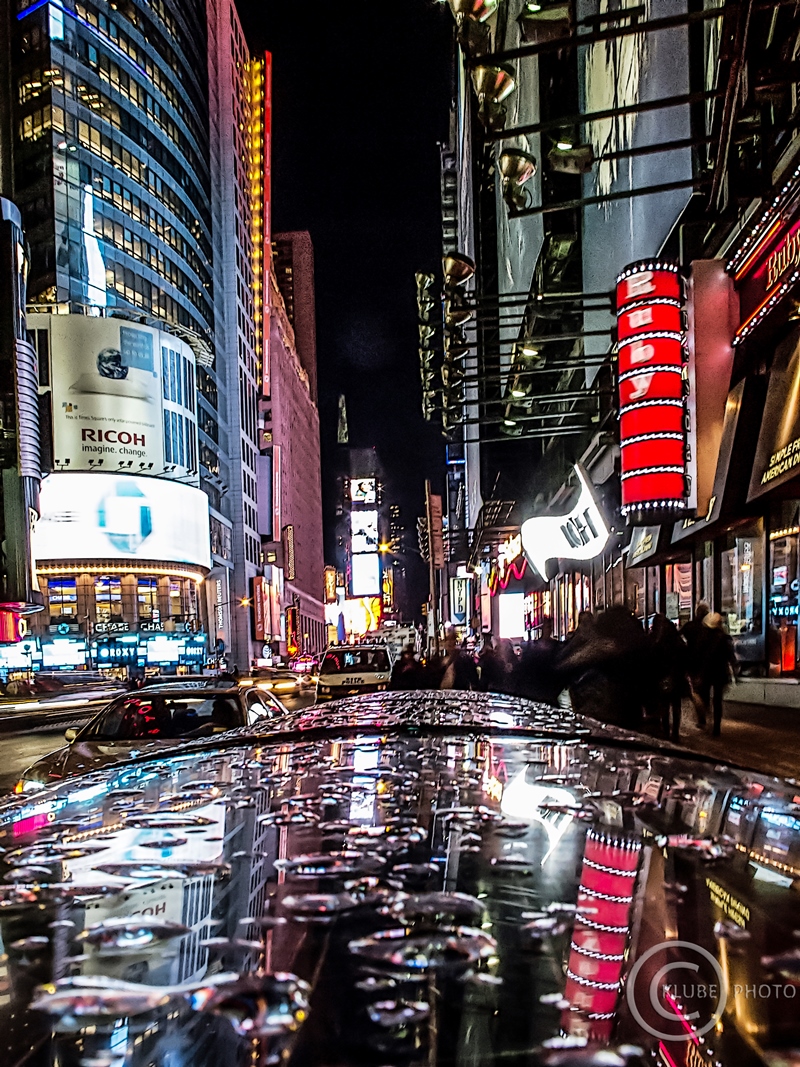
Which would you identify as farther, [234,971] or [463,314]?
[463,314]

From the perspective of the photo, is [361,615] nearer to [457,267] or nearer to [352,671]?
[352,671]

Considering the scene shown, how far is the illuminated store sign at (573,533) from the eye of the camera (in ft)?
70.9

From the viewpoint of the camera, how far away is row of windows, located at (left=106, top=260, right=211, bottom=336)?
234 ft

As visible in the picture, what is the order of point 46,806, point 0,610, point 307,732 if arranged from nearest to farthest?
point 46,806 → point 307,732 → point 0,610

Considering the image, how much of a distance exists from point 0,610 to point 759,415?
157 ft

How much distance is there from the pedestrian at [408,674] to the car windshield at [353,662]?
769cm

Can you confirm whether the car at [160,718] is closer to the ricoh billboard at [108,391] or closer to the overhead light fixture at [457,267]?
the overhead light fixture at [457,267]

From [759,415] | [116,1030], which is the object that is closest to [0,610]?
[759,415]

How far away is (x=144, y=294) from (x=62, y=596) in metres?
26.6

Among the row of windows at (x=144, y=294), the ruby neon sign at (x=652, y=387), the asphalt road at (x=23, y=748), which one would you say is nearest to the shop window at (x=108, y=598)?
the row of windows at (x=144, y=294)

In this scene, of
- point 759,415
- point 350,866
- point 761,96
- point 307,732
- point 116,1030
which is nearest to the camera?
point 116,1030

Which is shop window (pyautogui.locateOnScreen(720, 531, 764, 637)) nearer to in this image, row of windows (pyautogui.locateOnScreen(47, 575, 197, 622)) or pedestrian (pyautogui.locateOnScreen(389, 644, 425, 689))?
pedestrian (pyautogui.locateOnScreen(389, 644, 425, 689))

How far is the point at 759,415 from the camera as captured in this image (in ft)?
49.1

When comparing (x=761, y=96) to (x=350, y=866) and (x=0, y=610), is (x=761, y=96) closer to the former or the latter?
(x=350, y=866)
